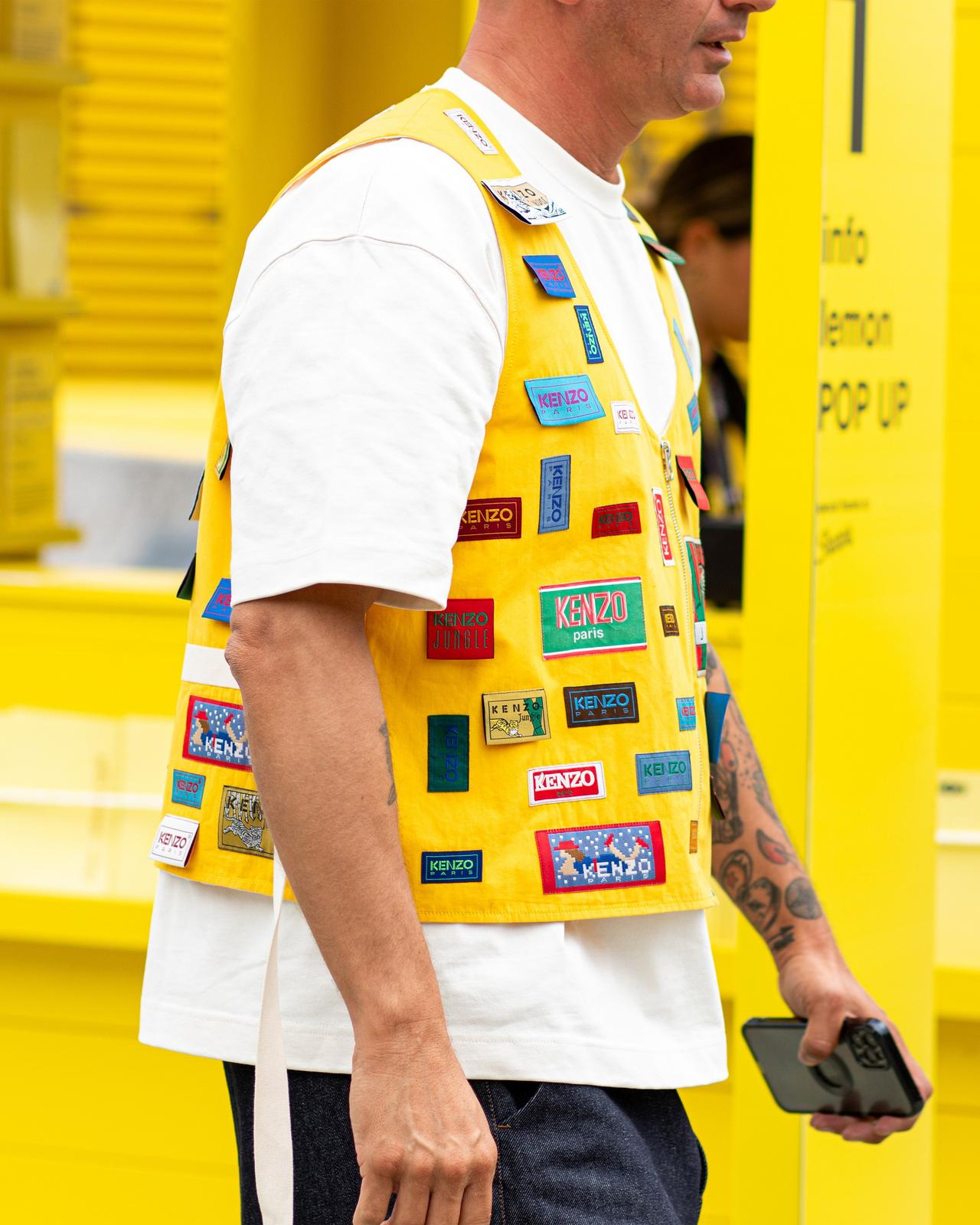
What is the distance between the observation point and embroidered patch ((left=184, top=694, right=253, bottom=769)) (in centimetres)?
119

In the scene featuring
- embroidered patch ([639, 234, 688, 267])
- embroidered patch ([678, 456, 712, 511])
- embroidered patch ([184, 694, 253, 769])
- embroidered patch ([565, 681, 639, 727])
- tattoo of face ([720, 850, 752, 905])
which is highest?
embroidered patch ([639, 234, 688, 267])

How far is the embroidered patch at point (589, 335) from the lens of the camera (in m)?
1.19

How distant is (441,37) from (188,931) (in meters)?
4.41

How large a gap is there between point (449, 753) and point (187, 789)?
20cm

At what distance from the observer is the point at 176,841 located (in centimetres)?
121

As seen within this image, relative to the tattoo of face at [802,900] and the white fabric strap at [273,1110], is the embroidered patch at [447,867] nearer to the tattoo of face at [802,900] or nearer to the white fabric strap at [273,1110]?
the white fabric strap at [273,1110]

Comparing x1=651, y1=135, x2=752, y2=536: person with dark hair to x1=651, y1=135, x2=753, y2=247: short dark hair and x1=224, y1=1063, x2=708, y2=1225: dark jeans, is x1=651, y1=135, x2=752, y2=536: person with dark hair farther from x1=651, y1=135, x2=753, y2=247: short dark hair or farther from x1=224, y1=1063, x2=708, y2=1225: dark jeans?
x1=224, y1=1063, x2=708, y2=1225: dark jeans

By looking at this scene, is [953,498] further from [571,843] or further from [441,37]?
[571,843]

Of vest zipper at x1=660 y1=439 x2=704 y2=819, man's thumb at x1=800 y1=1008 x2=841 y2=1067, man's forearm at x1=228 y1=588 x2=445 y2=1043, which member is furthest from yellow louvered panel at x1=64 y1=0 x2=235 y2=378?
man's forearm at x1=228 y1=588 x2=445 y2=1043

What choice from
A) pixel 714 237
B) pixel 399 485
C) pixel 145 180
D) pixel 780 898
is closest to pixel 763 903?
pixel 780 898

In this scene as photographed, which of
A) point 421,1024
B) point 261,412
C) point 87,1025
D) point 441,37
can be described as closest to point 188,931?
point 421,1024

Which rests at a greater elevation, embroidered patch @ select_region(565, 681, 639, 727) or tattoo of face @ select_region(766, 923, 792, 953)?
embroidered patch @ select_region(565, 681, 639, 727)

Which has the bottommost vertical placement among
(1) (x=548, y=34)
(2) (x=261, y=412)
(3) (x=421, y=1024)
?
(3) (x=421, y=1024)

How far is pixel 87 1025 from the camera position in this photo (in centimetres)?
238
